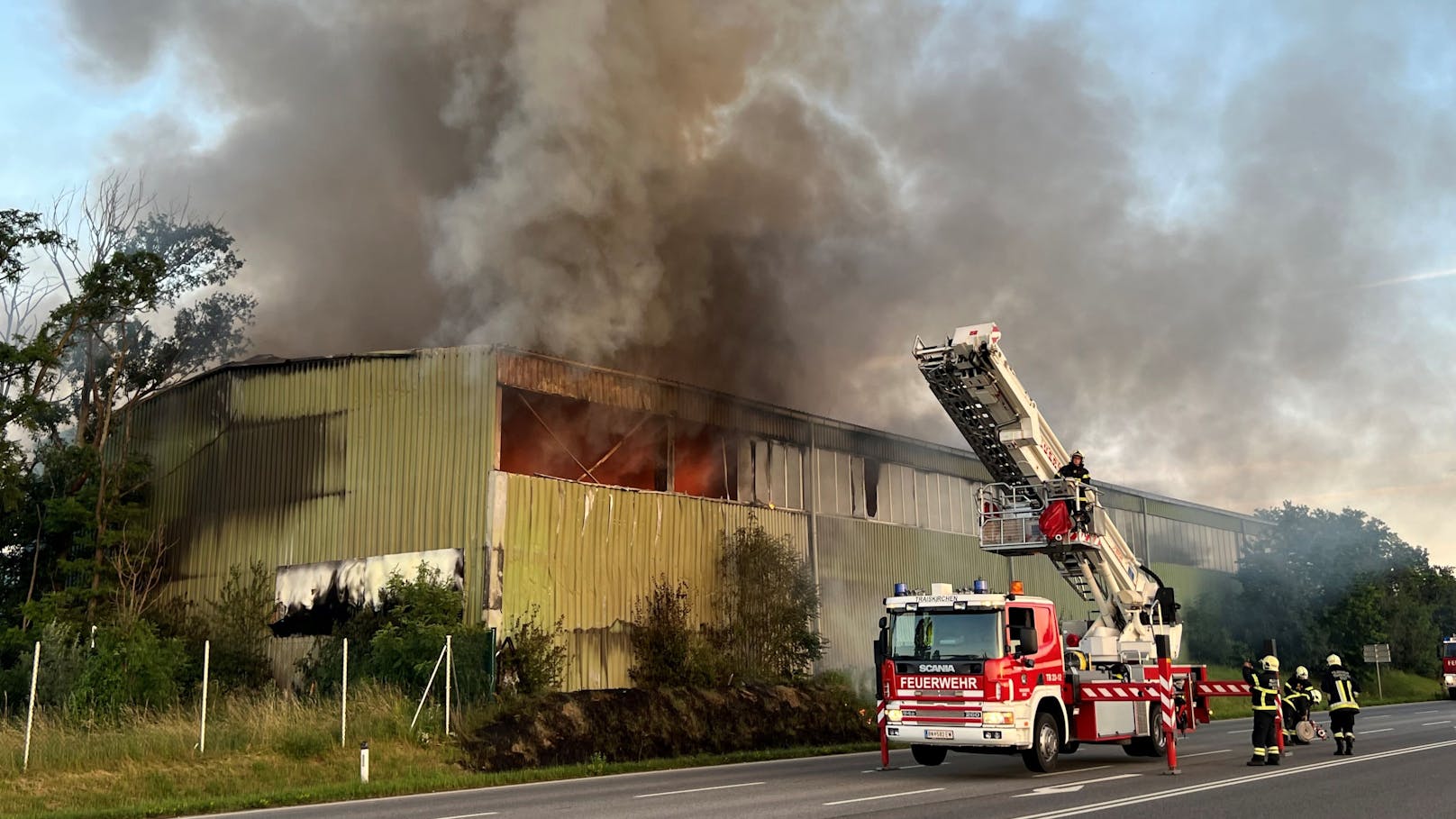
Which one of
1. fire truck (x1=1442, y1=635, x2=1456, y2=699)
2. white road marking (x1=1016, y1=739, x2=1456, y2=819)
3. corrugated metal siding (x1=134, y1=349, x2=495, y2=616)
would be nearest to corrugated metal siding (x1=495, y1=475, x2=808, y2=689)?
corrugated metal siding (x1=134, y1=349, x2=495, y2=616)

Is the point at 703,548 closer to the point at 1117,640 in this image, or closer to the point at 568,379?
the point at 568,379

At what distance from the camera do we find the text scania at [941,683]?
49.4 ft

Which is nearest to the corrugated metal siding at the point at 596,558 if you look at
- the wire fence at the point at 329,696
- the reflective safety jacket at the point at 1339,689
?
the wire fence at the point at 329,696

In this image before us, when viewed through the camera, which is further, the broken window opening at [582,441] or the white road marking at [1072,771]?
the broken window opening at [582,441]

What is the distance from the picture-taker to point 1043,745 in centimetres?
1551

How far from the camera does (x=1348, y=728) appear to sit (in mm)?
17828

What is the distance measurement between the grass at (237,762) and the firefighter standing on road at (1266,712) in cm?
844

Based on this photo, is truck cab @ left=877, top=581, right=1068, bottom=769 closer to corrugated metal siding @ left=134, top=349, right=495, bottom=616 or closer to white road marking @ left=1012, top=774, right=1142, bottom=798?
white road marking @ left=1012, top=774, right=1142, bottom=798

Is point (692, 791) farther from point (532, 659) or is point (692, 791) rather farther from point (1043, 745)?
point (532, 659)

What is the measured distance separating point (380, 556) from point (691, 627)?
719 cm

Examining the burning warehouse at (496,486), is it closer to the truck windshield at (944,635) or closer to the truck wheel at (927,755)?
the truck wheel at (927,755)

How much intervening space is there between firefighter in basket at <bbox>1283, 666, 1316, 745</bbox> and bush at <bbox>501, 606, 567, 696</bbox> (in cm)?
1323

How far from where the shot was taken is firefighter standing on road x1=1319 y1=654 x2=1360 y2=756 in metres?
17.5

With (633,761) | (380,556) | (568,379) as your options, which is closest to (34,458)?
(380,556)
